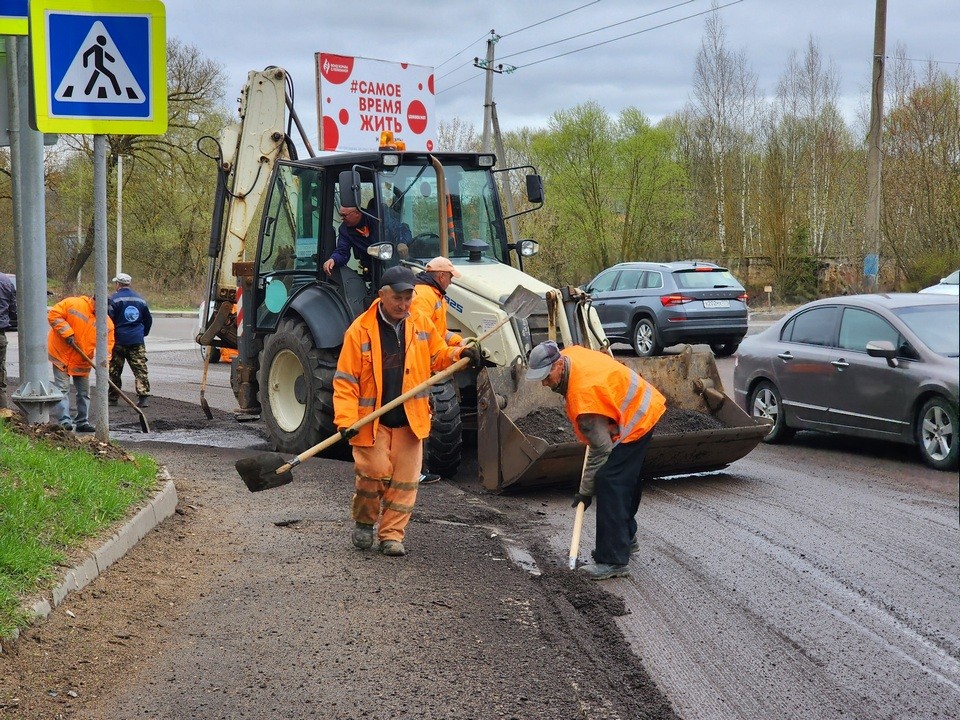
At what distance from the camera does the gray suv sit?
765 inches

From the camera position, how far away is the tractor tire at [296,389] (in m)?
9.80

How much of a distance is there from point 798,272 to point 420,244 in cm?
2258

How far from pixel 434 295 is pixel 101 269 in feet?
7.93

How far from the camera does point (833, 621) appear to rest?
214 inches

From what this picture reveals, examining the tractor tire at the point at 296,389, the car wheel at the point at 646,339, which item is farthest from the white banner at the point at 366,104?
the tractor tire at the point at 296,389

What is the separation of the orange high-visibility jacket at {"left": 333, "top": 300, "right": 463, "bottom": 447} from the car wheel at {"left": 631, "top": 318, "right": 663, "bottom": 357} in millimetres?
13150

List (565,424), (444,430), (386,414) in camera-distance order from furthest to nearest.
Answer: (565,424) → (444,430) → (386,414)

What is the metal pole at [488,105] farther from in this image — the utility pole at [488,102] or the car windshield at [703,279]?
the car windshield at [703,279]

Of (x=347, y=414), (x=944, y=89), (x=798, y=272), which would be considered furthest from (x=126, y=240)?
(x=347, y=414)

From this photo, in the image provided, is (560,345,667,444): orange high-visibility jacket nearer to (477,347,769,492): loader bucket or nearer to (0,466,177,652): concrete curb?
(477,347,769,492): loader bucket

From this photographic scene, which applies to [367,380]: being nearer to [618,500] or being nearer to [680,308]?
[618,500]

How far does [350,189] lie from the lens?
28.7 ft

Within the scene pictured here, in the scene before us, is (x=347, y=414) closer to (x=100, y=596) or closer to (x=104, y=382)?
(x=100, y=596)

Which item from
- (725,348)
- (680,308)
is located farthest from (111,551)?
(725,348)
